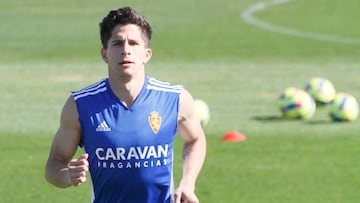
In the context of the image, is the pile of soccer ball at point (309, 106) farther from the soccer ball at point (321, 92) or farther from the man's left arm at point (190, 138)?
the man's left arm at point (190, 138)

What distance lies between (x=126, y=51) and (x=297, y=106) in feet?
34.6

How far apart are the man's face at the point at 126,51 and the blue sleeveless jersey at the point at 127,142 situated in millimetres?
241

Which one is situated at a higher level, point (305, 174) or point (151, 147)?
point (151, 147)

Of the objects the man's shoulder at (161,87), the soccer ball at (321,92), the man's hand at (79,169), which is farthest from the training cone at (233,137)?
the man's hand at (79,169)

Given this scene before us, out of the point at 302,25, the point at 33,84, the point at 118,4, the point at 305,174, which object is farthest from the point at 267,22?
the point at 305,174

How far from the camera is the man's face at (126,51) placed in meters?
6.75

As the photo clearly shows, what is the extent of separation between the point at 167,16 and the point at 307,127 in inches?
737

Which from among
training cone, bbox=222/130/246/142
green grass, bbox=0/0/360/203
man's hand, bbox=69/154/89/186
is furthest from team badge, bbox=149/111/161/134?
training cone, bbox=222/130/246/142

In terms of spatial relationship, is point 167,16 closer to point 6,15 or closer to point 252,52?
point 6,15

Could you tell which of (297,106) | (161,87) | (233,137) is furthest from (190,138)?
(297,106)

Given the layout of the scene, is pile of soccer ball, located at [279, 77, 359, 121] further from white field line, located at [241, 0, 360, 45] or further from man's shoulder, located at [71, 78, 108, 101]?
white field line, located at [241, 0, 360, 45]

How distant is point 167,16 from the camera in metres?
34.8

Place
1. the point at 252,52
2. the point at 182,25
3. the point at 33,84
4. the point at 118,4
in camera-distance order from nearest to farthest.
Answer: the point at 33,84, the point at 252,52, the point at 182,25, the point at 118,4

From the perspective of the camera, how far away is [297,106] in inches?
672
